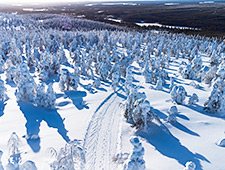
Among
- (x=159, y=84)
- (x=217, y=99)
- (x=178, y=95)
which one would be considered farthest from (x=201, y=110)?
(x=159, y=84)

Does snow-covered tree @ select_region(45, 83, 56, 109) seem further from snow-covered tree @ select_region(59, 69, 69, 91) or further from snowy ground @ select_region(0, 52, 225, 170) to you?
snow-covered tree @ select_region(59, 69, 69, 91)

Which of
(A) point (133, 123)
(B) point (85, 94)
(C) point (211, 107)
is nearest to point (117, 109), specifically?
(A) point (133, 123)

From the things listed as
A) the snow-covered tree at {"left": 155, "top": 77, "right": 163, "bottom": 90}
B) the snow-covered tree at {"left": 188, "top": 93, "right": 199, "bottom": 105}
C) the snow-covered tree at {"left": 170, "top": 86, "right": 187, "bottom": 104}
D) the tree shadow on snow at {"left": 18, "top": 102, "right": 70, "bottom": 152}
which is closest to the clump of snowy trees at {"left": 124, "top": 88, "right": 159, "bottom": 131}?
the snow-covered tree at {"left": 170, "top": 86, "right": 187, "bottom": 104}

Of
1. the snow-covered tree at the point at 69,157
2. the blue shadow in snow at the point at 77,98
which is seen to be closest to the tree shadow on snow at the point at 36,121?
the blue shadow in snow at the point at 77,98

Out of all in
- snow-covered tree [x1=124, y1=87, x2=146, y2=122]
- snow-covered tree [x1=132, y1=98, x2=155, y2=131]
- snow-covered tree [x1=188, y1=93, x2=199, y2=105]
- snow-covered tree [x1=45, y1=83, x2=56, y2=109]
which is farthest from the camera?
snow-covered tree [x1=188, y1=93, x2=199, y2=105]

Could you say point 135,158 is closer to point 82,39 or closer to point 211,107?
point 211,107

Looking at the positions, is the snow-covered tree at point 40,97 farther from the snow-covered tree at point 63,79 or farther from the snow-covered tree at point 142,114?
the snow-covered tree at point 142,114
